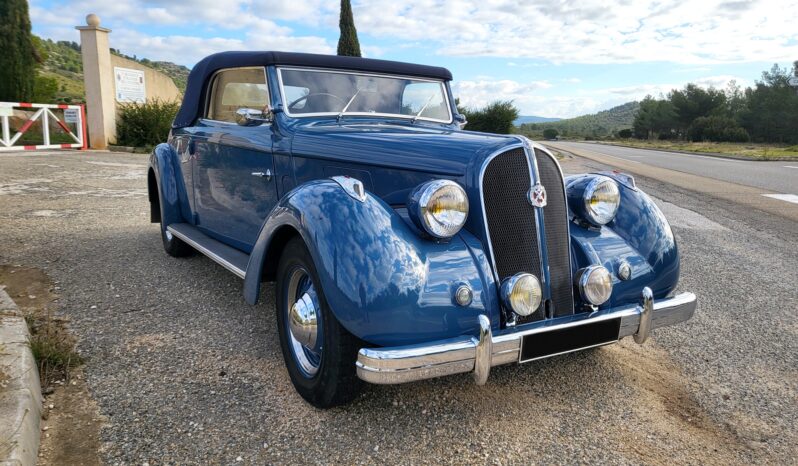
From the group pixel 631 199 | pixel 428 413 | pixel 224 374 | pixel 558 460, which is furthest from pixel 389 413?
pixel 631 199

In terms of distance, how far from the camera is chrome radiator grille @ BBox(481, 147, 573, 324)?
2424mm

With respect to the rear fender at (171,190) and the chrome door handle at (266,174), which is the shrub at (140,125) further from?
the chrome door handle at (266,174)

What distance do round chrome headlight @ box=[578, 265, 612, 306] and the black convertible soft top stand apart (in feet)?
6.70

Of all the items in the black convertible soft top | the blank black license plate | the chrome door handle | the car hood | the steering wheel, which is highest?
the black convertible soft top

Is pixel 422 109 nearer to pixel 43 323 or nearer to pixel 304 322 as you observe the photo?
pixel 304 322

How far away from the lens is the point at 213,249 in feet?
12.5

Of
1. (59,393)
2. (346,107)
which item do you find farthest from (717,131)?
(59,393)

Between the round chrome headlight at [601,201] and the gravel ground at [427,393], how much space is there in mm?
763

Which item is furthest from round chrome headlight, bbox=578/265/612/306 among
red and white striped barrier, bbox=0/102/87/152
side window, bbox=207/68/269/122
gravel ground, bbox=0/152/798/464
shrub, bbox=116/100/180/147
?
red and white striped barrier, bbox=0/102/87/152

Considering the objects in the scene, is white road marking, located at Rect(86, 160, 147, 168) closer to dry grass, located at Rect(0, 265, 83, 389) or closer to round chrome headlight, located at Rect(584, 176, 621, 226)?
dry grass, located at Rect(0, 265, 83, 389)

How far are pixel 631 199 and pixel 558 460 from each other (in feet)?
5.13

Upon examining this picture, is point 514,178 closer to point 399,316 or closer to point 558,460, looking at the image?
point 399,316

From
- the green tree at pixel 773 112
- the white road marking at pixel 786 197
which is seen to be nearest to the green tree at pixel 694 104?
the green tree at pixel 773 112

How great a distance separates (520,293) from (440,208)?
1.56 ft
